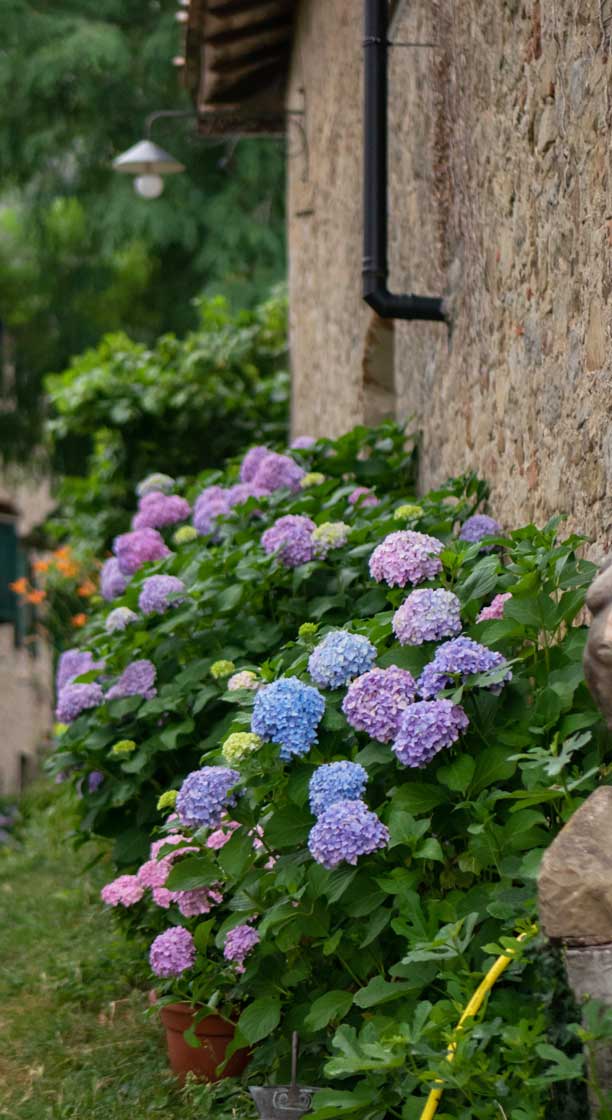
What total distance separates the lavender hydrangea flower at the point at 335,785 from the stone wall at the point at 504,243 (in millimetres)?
668

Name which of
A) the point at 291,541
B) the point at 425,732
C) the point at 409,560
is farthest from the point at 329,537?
the point at 425,732

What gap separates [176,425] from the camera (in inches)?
324

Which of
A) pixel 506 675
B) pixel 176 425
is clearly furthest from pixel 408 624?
pixel 176 425

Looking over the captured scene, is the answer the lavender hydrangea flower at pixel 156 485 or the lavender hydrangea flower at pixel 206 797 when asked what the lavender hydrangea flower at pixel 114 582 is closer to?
the lavender hydrangea flower at pixel 156 485

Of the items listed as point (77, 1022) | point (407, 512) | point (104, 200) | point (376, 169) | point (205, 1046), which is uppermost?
point (376, 169)

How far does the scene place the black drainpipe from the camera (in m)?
4.21

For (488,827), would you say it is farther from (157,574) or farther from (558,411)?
(157,574)

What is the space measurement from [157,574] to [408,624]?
1586 mm

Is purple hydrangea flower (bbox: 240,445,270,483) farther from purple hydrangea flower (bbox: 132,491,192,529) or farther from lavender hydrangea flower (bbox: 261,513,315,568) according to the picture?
lavender hydrangea flower (bbox: 261,513,315,568)

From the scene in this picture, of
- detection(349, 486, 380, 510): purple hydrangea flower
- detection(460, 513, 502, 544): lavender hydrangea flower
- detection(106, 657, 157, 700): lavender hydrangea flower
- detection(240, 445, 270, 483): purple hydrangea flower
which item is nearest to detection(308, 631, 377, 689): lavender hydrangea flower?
detection(460, 513, 502, 544): lavender hydrangea flower

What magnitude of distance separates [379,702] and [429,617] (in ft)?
0.67

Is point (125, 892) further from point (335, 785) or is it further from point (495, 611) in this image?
point (495, 611)

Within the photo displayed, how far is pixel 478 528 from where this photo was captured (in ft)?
10.8

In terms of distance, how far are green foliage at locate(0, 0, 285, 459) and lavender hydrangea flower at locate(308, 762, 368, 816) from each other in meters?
11.9
